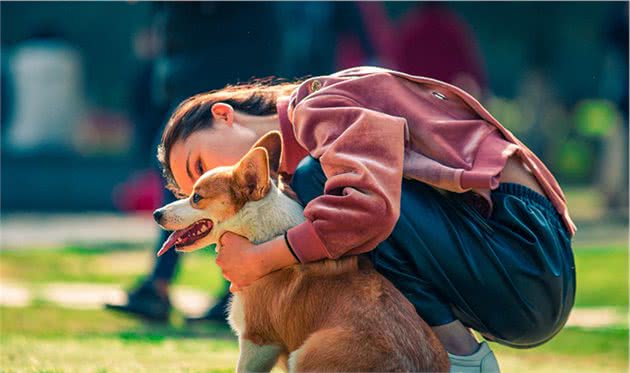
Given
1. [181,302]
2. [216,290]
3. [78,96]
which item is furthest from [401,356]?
[78,96]

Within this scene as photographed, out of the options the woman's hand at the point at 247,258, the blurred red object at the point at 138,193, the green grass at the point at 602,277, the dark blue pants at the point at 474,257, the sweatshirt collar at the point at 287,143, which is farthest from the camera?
the blurred red object at the point at 138,193

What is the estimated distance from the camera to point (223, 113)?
3990 mm

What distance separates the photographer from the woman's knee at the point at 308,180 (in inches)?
143

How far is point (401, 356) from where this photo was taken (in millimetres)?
3211

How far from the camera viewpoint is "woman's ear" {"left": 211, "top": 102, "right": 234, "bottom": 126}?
398 centimetres

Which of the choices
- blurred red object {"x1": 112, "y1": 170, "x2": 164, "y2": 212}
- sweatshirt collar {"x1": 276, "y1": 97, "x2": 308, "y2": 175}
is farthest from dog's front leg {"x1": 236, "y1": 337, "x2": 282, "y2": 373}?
blurred red object {"x1": 112, "y1": 170, "x2": 164, "y2": 212}

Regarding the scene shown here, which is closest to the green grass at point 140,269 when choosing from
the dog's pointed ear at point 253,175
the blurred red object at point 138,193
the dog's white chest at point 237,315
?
the blurred red object at point 138,193

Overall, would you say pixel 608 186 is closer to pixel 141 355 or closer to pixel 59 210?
pixel 59 210

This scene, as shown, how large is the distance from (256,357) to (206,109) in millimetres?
995

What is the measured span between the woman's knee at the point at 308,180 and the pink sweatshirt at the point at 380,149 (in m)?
0.06

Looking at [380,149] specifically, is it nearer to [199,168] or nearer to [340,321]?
[340,321]

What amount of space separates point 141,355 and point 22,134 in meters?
11.5

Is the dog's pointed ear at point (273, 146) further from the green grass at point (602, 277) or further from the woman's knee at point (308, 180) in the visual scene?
the green grass at point (602, 277)

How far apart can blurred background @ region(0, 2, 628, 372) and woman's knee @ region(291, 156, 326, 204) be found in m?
1.02
